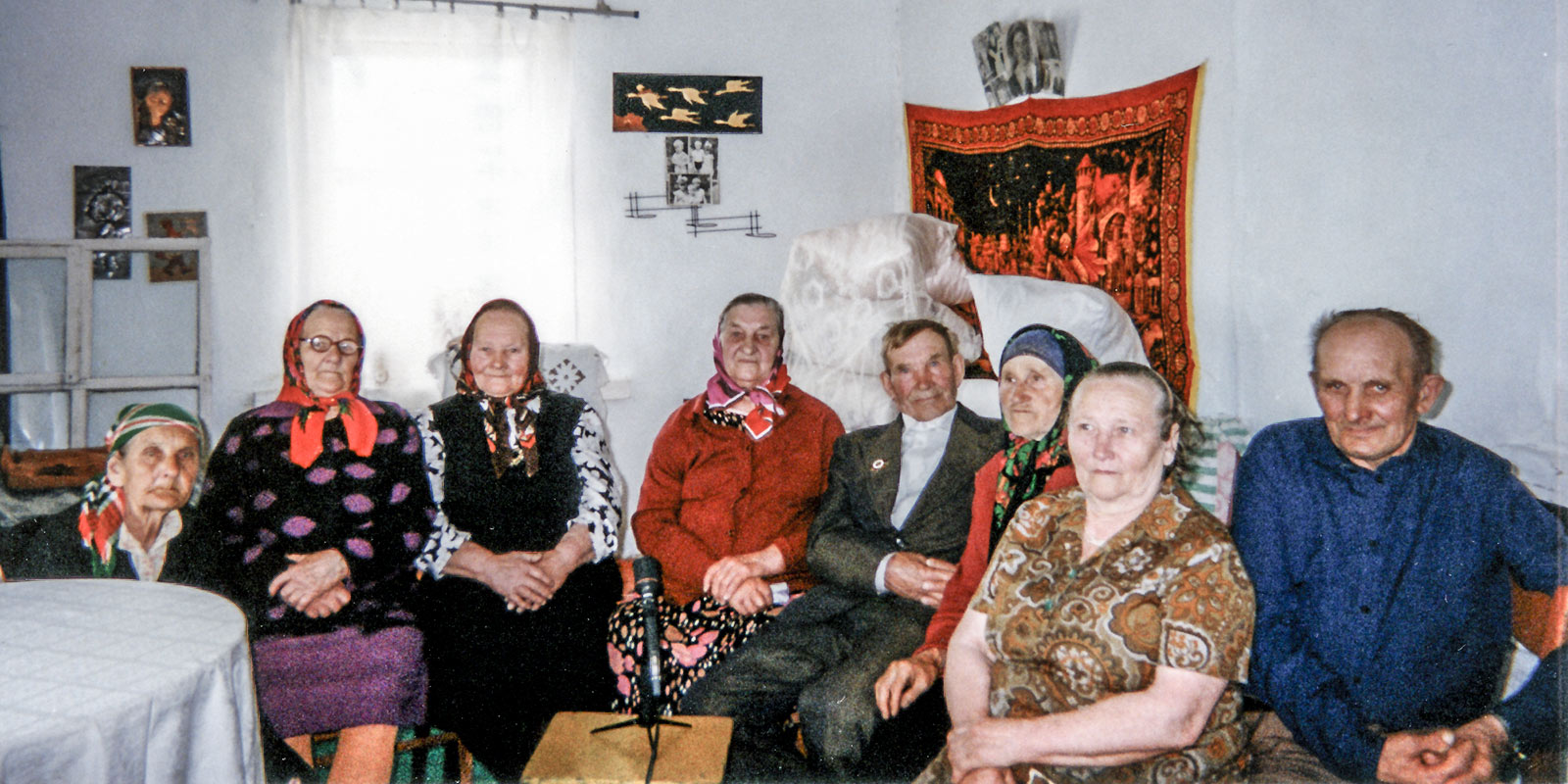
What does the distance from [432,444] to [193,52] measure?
5.91 ft

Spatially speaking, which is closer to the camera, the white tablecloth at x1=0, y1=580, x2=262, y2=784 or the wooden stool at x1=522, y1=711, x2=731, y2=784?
the white tablecloth at x1=0, y1=580, x2=262, y2=784

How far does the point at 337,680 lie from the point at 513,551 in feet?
1.43

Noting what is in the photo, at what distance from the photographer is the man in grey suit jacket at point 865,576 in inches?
68.0

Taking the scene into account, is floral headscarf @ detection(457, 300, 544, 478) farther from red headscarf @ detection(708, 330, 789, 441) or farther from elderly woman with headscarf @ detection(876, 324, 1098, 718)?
elderly woman with headscarf @ detection(876, 324, 1098, 718)

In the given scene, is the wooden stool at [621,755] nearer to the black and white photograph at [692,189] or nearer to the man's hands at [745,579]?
the man's hands at [745,579]

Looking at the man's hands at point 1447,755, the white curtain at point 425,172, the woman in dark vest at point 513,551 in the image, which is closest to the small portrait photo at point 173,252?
the white curtain at point 425,172

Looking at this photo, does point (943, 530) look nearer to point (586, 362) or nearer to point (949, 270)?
point (949, 270)

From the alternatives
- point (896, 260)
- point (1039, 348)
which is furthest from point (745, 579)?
point (896, 260)

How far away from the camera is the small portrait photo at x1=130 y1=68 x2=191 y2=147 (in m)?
2.85

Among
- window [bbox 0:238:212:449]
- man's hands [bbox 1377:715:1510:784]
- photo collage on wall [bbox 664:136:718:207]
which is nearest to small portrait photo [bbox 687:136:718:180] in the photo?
photo collage on wall [bbox 664:136:718:207]

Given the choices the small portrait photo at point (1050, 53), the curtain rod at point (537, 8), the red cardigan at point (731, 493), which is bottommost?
the red cardigan at point (731, 493)

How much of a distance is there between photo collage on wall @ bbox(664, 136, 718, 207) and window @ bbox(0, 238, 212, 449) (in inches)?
59.6

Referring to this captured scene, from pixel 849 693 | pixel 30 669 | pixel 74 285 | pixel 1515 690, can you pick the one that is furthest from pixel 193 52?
pixel 1515 690

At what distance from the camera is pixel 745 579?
2.01 metres
